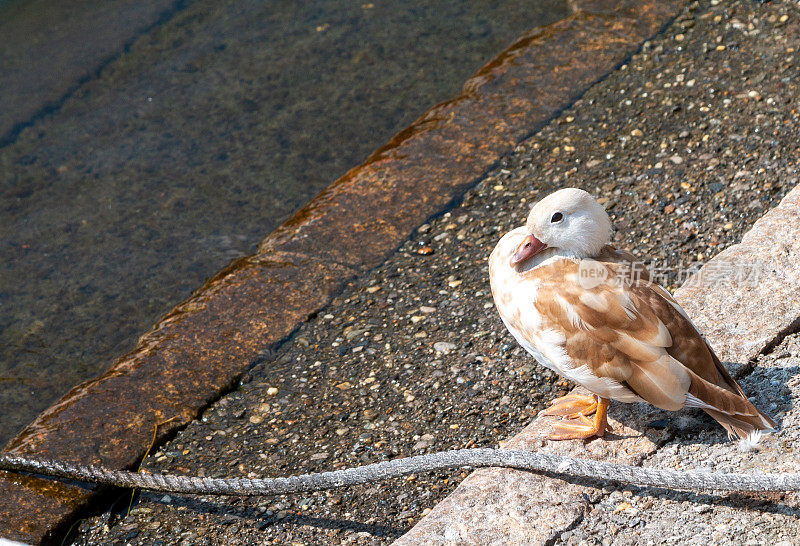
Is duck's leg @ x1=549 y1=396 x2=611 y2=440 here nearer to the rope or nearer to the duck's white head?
the rope

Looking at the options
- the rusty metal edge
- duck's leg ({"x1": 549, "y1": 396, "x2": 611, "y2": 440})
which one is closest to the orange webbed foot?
duck's leg ({"x1": 549, "y1": 396, "x2": 611, "y2": 440})

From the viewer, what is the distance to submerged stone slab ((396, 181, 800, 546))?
2.65m

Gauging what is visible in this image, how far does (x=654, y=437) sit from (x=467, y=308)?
1.40m

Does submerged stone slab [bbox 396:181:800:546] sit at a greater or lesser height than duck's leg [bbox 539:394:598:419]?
greater

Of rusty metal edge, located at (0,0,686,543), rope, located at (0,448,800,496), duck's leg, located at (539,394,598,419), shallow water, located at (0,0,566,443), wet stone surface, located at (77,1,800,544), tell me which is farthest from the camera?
shallow water, located at (0,0,566,443)

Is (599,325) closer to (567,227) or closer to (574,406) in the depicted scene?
(567,227)

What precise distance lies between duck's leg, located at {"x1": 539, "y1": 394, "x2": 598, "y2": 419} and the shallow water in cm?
282

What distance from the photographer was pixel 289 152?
630cm

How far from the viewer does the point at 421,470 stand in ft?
9.76

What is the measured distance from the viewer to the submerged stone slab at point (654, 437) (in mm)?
2652

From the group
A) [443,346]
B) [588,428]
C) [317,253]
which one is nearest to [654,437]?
[588,428]

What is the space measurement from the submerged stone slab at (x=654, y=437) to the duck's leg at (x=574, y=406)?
3.7 inches

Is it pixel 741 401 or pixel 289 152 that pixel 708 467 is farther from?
pixel 289 152

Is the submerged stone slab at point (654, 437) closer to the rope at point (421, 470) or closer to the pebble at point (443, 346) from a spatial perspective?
the rope at point (421, 470)
